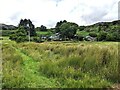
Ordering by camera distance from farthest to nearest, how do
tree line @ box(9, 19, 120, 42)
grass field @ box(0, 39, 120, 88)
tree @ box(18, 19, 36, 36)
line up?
1. tree @ box(18, 19, 36, 36)
2. tree line @ box(9, 19, 120, 42)
3. grass field @ box(0, 39, 120, 88)

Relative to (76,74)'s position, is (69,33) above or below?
above

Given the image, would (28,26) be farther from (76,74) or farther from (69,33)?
(76,74)

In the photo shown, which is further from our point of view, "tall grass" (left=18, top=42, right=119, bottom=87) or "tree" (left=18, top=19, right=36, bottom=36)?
"tree" (left=18, top=19, right=36, bottom=36)

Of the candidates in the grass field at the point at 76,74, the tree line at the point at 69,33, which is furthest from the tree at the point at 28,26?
the grass field at the point at 76,74

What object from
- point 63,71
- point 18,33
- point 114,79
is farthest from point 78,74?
point 18,33

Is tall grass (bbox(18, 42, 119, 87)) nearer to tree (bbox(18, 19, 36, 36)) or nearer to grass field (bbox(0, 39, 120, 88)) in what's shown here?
grass field (bbox(0, 39, 120, 88))

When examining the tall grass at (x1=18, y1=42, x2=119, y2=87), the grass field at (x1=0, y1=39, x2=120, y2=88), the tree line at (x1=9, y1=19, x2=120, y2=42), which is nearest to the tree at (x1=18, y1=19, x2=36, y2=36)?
the tree line at (x1=9, y1=19, x2=120, y2=42)

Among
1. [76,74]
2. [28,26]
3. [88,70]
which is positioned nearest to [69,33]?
[28,26]

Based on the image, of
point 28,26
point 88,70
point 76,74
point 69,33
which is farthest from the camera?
point 28,26

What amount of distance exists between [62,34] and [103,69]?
7722cm

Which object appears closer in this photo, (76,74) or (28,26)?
(76,74)

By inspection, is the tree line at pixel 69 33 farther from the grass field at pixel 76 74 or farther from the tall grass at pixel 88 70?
the grass field at pixel 76 74

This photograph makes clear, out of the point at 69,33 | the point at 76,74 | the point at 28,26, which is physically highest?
the point at 28,26

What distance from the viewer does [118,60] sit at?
28.7 ft
